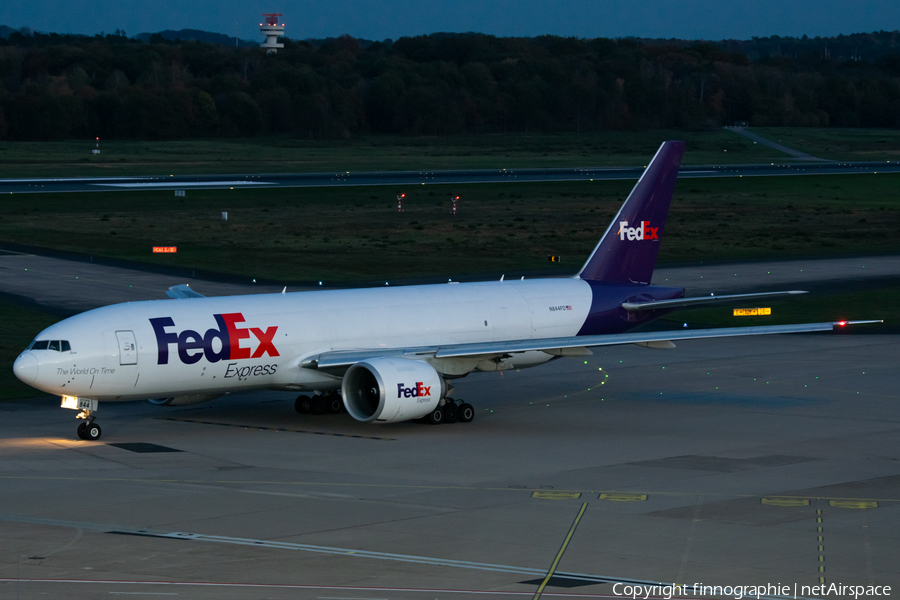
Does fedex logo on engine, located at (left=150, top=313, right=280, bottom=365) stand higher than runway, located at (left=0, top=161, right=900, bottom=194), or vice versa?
runway, located at (left=0, top=161, right=900, bottom=194)

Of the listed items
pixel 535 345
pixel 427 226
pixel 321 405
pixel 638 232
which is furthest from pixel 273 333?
pixel 427 226

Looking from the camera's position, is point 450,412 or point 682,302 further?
point 682,302

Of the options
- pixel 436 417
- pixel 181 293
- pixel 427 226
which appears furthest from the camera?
pixel 427 226

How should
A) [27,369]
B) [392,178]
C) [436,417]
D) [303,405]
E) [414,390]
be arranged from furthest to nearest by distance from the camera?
[392,178] → [303,405] → [436,417] → [414,390] → [27,369]

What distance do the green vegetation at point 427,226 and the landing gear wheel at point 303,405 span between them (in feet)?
95.2

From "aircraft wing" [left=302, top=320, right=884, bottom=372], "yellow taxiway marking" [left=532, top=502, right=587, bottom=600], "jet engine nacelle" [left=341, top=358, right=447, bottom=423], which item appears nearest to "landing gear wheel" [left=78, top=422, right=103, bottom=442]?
"aircraft wing" [left=302, top=320, right=884, bottom=372]

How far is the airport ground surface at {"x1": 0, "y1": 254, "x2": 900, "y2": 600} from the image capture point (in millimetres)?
21422

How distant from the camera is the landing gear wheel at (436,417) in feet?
118

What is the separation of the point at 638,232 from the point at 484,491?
1734cm

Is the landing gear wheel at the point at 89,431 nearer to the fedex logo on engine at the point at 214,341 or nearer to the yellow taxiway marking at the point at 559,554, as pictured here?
the fedex logo on engine at the point at 214,341

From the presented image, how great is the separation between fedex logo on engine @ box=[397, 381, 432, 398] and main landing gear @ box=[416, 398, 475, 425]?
1.37 metres

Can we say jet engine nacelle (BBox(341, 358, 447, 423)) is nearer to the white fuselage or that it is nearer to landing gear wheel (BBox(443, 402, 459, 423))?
landing gear wheel (BBox(443, 402, 459, 423))

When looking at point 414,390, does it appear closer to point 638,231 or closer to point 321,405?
point 321,405

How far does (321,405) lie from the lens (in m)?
37.9
